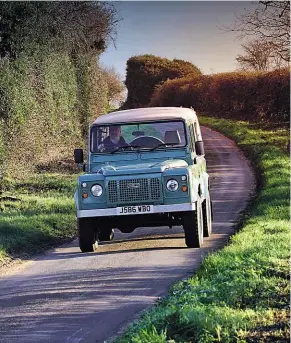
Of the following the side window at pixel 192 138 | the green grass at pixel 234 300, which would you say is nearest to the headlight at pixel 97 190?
the side window at pixel 192 138

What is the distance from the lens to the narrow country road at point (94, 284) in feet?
24.4

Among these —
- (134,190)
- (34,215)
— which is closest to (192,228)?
(134,190)

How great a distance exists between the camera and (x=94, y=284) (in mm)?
9461

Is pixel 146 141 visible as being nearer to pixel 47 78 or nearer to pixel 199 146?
pixel 199 146

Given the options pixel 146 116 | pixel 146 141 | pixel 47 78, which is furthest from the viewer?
pixel 47 78

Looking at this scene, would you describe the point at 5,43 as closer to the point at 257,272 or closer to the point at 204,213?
the point at 204,213

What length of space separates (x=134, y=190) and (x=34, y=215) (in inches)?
166

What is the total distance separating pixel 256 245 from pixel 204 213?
2677 millimetres

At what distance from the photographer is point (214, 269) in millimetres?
8938

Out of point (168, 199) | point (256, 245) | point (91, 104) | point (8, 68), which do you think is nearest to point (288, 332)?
point (256, 245)

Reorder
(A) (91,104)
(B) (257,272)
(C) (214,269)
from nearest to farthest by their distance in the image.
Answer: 1. (B) (257,272)
2. (C) (214,269)
3. (A) (91,104)

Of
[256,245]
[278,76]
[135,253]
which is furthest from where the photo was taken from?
[278,76]

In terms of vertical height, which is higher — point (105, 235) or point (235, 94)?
point (235, 94)

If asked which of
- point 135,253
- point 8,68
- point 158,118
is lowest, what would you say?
point 135,253
